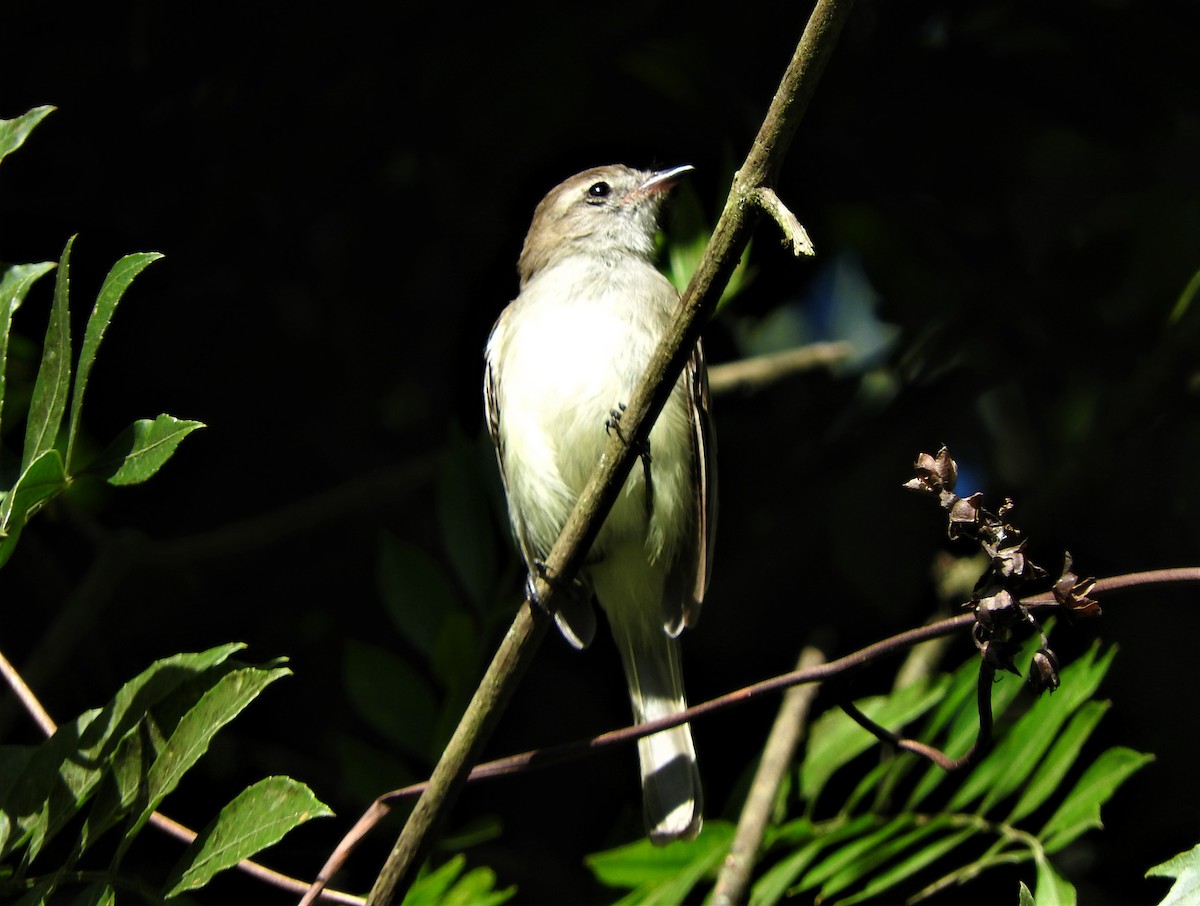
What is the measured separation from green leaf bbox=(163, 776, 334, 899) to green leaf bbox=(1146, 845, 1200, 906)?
1344mm

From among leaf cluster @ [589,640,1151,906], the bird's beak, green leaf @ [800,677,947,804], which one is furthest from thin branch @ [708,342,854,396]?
leaf cluster @ [589,640,1151,906]

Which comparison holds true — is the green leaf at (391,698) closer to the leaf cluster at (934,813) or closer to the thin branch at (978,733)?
the leaf cluster at (934,813)

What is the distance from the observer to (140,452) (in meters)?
2.41

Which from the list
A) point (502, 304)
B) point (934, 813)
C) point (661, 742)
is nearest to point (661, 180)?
point (502, 304)

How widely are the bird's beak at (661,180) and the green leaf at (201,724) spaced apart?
254 cm

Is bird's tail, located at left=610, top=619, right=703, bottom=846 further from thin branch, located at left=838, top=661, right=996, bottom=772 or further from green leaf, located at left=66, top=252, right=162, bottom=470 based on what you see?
green leaf, located at left=66, top=252, right=162, bottom=470

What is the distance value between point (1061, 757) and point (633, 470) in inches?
57.5

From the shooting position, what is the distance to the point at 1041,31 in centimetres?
443

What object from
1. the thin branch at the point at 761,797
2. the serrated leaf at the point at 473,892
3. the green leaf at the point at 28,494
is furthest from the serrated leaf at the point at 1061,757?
the green leaf at the point at 28,494

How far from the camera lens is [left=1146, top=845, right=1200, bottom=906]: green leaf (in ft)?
7.12

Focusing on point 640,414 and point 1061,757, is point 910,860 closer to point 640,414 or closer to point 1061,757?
point 1061,757

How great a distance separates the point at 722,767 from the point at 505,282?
2063 millimetres

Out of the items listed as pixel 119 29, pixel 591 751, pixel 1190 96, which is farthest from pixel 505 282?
pixel 591 751

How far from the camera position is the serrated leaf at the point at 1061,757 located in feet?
9.73
